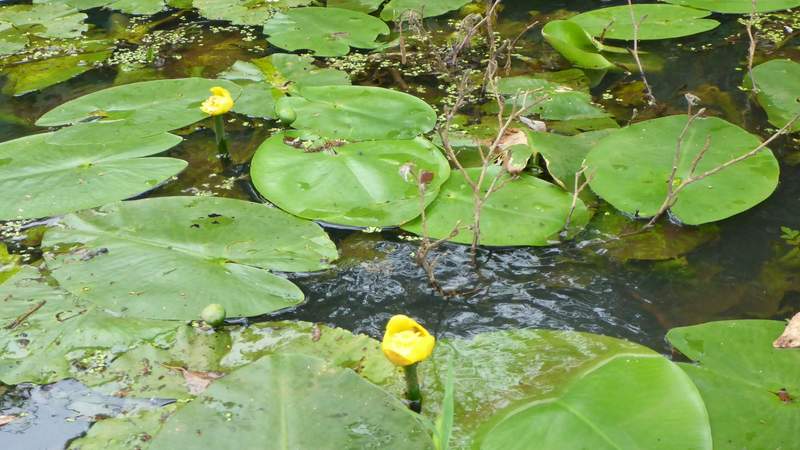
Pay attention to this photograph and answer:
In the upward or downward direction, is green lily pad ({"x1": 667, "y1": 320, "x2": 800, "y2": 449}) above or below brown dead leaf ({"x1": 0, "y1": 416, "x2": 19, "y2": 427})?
above

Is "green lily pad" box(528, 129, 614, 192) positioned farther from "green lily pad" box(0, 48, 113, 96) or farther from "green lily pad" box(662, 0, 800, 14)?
"green lily pad" box(0, 48, 113, 96)

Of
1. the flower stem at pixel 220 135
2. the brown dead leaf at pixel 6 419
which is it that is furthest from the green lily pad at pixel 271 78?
the brown dead leaf at pixel 6 419

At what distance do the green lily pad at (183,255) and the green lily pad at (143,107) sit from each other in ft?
1.63

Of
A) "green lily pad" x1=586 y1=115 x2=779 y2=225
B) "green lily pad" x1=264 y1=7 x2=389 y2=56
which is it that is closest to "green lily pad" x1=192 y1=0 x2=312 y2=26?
"green lily pad" x1=264 y1=7 x2=389 y2=56

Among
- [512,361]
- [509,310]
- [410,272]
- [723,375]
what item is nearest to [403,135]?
[410,272]

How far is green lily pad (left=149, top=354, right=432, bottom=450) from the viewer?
1.41m

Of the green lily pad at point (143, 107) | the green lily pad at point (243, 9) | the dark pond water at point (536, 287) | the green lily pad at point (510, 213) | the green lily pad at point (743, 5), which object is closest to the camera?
the dark pond water at point (536, 287)

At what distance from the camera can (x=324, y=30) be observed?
3.38 meters

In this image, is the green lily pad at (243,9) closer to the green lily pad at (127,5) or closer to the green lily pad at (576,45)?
the green lily pad at (127,5)

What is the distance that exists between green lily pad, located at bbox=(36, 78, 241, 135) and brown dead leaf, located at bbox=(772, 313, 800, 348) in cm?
184

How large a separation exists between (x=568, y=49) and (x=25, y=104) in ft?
7.06

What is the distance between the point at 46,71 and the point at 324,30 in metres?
1.19

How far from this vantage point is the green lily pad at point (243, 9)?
3645mm

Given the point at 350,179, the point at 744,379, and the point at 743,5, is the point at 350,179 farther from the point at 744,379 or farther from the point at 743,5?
the point at 743,5
